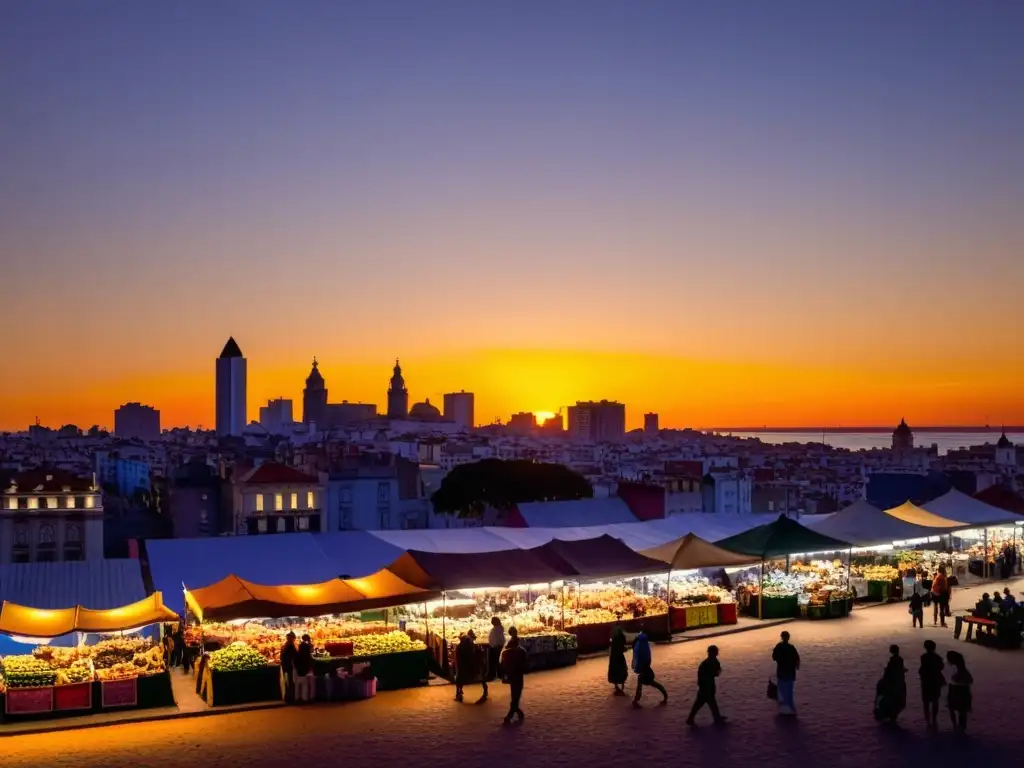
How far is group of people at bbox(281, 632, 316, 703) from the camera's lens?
16.9m

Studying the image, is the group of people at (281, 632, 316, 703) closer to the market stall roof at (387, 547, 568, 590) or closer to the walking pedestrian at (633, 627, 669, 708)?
the market stall roof at (387, 547, 568, 590)

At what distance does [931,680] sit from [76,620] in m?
13.9

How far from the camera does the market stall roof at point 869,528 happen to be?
29.1 m

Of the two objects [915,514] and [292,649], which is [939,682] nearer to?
[292,649]

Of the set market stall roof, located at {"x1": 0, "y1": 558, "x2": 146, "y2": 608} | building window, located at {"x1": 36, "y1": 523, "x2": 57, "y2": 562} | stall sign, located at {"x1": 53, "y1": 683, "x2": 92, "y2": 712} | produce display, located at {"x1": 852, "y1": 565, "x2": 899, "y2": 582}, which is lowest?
building window, located at {"x1": 36, "y1": 523, "x2": 57, "y2": 562}

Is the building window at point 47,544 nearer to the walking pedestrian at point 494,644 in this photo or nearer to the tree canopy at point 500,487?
the tree canopy at point 500,487

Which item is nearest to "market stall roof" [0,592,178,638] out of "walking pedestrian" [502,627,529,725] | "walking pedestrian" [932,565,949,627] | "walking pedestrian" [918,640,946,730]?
"walking pedestrian" [502,627,529,725]

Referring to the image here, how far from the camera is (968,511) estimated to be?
34.1m

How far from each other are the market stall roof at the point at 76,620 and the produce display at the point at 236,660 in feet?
4.73

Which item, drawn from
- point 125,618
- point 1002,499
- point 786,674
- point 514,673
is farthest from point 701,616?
point 1002,499

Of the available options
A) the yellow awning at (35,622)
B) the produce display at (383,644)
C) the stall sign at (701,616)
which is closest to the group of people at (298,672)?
the produce display at (383,644)

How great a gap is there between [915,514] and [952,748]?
20068mm

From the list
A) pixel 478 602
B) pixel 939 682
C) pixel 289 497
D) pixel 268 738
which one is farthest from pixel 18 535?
pixel 939 682

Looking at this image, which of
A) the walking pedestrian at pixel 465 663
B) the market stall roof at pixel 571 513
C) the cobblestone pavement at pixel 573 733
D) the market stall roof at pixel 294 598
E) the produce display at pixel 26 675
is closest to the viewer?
the cobblestone pavement at pixel 573 733
